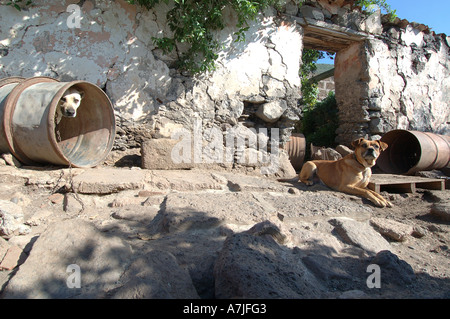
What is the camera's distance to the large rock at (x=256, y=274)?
4.07 ft

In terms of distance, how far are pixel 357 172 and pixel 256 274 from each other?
3154 mm

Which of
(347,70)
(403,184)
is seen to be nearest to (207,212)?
(403,184)

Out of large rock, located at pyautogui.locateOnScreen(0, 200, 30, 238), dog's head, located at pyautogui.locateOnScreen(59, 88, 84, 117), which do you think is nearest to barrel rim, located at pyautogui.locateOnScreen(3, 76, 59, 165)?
dog's head, located at pyautogui.locateOnScreen(59, 88, 84, 117)

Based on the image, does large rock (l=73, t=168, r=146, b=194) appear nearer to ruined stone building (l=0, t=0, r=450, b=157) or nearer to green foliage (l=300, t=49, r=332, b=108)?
ruined stone building (l=0, t=0, r=450, b=157)

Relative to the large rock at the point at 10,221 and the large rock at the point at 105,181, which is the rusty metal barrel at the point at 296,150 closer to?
the large rock at the point at 105,181

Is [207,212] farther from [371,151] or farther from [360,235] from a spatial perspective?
[371,151]

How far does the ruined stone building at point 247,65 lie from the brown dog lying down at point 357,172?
40.2 inches

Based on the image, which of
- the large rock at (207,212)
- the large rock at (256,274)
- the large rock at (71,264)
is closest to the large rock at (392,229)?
the large rock at (207,212)

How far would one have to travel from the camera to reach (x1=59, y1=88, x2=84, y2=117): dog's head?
3279 mm

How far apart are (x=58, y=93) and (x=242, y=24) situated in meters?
2.90

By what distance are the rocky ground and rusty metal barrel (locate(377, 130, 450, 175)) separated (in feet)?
6.40

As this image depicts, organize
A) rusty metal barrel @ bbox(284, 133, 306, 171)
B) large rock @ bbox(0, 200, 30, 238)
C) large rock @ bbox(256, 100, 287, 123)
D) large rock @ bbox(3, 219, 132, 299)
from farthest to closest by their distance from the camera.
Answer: rusty metal barrel @ bbox(284, 133, 306, 171)
large rock @ bbox(256, 100, 287, 123)
large rock @ bbox(0, 200, 30, 238)
large rock @ bbox(3, 219, 132, 299)

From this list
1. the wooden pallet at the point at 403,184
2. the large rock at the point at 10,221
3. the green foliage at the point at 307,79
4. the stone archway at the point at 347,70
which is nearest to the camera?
the large rock at the point at 10,221
